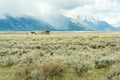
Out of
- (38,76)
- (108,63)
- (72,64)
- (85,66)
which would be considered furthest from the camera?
(108,63)

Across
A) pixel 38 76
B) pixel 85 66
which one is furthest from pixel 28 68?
pixel 85 66

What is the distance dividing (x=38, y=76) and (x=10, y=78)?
5.65 feet

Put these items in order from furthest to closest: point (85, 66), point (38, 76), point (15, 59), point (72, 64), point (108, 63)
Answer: point (15, 59) → point (108, 63) → point (72, 64) → point (85, 66) → point (38, 76)

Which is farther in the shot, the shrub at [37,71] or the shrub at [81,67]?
the shrub at [81,67]

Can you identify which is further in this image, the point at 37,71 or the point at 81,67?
the point at 81,67

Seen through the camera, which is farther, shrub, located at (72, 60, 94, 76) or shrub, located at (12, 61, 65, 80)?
shrub, located at (72, 60, 94, 76)

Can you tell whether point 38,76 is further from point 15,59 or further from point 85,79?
point 15,59

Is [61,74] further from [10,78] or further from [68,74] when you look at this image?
[10,78]

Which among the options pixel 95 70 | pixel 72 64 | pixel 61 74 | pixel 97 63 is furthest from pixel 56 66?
pixel 97 63

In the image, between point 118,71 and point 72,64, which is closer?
point 118,71

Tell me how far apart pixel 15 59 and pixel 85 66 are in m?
4.82

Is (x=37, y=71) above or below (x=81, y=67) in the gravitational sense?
above

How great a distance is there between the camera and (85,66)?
12.2m

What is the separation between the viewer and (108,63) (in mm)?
14453
